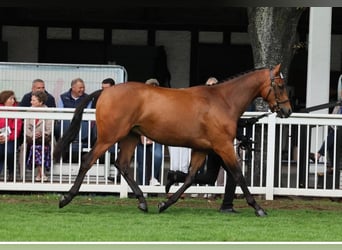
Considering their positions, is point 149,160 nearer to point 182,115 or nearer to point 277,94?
point 182,115

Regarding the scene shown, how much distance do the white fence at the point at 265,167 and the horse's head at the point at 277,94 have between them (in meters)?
1.71

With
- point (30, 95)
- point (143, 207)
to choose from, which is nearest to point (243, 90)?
point (143, 207)

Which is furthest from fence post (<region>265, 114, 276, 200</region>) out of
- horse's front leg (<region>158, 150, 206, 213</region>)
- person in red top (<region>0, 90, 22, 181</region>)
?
person in red top (<region>0, 90, 22, 181</region>)

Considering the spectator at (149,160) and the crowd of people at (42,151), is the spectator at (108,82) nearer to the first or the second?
the crowd of people at (42,151)

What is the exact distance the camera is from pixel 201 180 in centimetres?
1130

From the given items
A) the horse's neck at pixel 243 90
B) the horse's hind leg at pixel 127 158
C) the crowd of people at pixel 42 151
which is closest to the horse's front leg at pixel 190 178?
the horse's hind leg at pixel 127 158

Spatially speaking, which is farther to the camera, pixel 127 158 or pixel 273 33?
pixel 273 33

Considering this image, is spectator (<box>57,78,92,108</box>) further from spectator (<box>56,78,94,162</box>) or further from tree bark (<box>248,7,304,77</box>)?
tree bark (<box>248,7,304,77</box>)

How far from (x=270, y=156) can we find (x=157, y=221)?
3184 mm

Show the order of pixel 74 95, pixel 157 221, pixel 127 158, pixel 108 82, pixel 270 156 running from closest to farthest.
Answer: pixel 157 221, pixel 127 158, pixel 270 156, pixel 108 82, pixel 74 95

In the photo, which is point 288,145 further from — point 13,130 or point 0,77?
point 0,77

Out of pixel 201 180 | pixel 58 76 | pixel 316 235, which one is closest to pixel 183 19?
pixel 58 76

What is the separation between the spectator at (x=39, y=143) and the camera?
12.7 metres

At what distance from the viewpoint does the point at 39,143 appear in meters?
12.8
